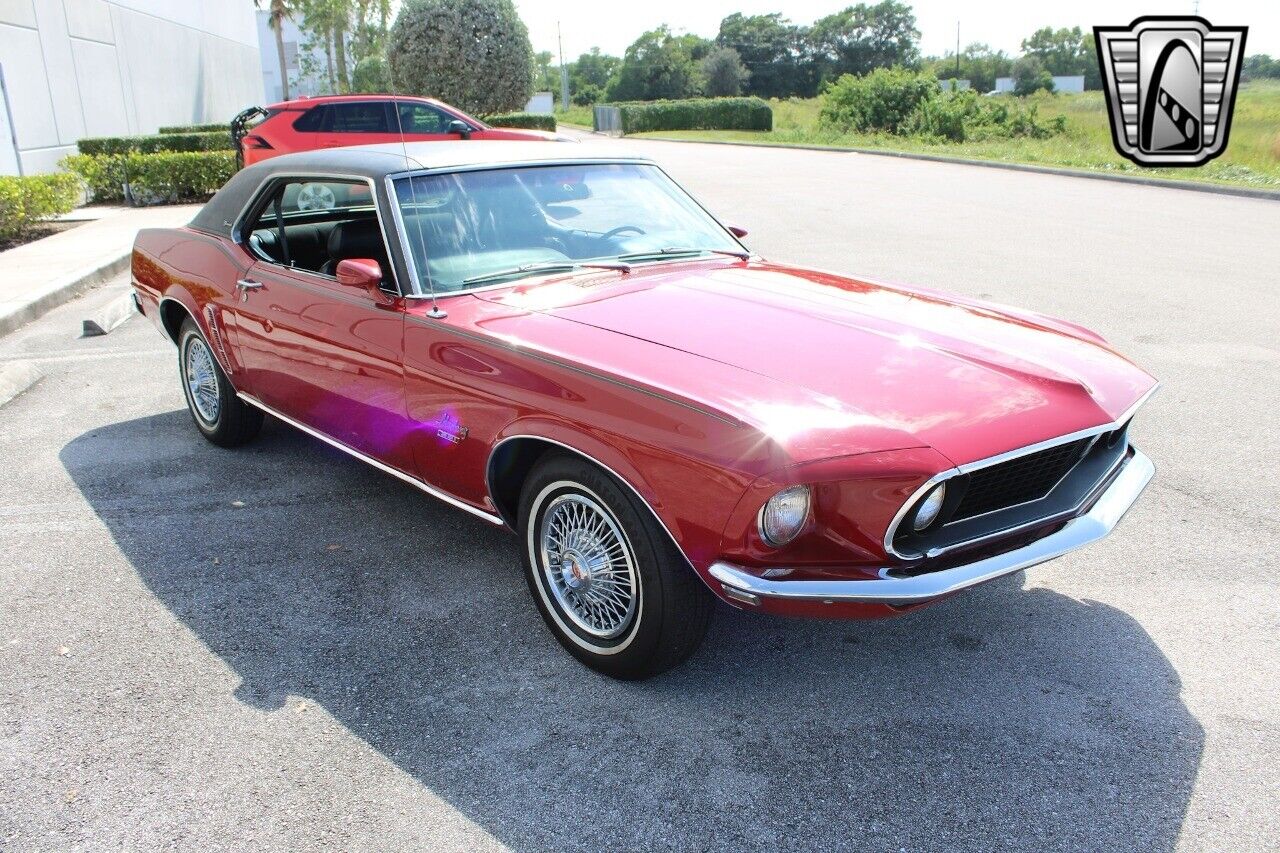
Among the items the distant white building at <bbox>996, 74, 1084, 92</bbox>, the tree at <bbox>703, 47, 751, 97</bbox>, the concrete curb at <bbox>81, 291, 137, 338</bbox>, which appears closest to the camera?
the concrete curb at <bbox>81, 291, 137, 338</bbox>

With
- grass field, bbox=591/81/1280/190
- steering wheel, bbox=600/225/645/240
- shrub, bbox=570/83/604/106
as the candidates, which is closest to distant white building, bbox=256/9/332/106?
grass field, bbox=591/81/1280/190

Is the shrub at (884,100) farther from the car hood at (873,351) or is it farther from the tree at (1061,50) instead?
the tree at (1061,50)

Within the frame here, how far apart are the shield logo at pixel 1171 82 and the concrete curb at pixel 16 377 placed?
1089cm

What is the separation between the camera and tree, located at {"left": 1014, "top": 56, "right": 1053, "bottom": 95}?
275 feet

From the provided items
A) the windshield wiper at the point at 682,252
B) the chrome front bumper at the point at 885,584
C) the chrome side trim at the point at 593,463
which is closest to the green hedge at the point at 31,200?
the windshield wiper at the point at 682,252

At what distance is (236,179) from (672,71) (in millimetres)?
81616

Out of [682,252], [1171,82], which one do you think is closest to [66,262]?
[682,252]

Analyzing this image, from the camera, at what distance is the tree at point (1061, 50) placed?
11350 centimetres

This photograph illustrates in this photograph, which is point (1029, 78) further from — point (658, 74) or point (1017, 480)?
point (1017, 480)

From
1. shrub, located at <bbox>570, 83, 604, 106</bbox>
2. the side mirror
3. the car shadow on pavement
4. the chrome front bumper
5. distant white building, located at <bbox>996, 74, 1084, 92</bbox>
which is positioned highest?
shrub, located at <bbox>570, 83, 604, 106</bbox>

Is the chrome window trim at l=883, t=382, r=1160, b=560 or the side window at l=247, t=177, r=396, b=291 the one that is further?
the side window at l=247, t=177, r=396, b=291

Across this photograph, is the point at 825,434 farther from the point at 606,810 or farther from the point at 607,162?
the point at 607,162

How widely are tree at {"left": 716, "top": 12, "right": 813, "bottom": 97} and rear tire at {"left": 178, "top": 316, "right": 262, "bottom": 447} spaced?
93357 millimetres

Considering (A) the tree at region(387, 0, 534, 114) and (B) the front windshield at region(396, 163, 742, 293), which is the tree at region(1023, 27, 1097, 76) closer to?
(A) the tree at region(387, 0, 534, 114)
